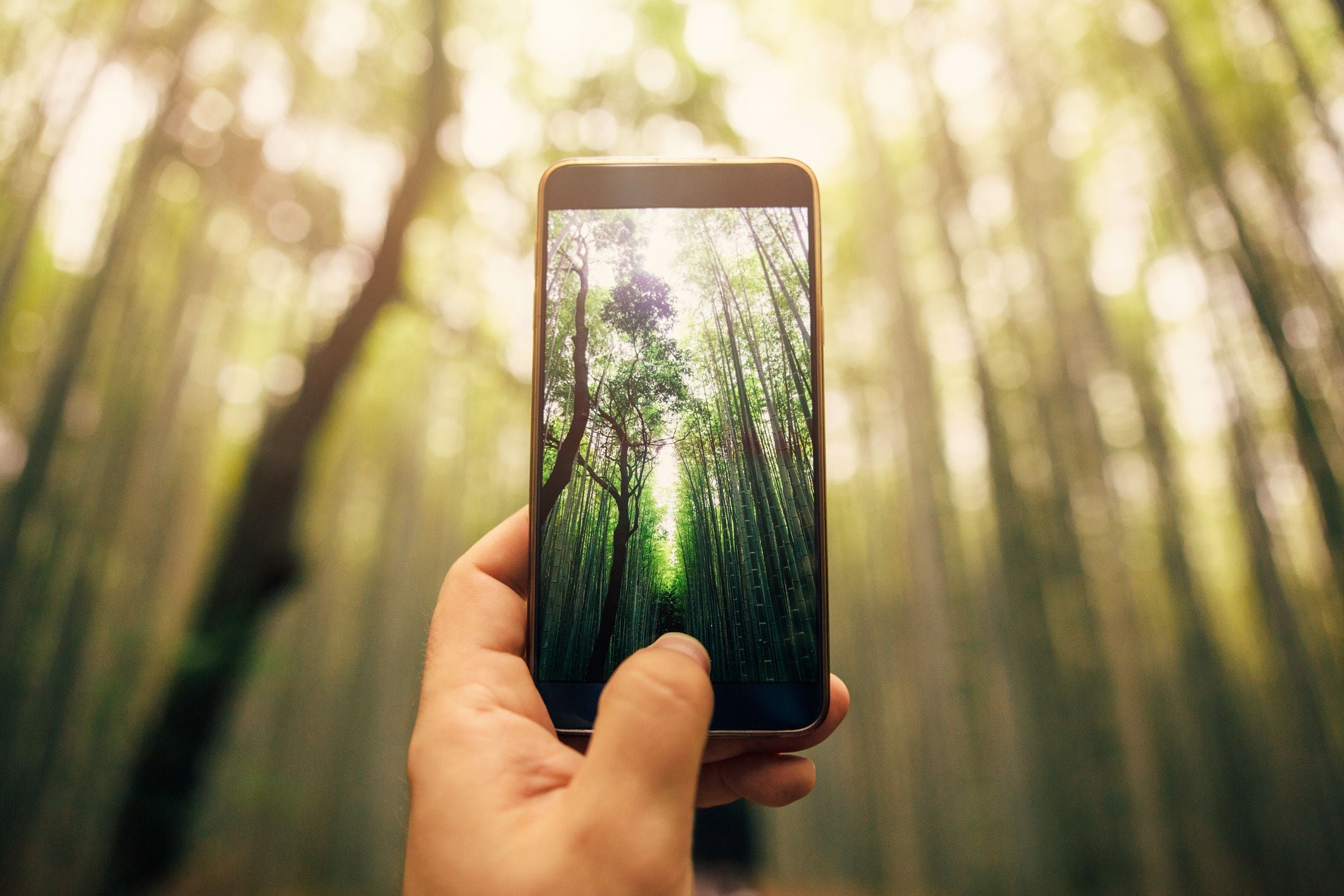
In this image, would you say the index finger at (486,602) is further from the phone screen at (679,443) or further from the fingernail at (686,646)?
the fingernail at (686,646)

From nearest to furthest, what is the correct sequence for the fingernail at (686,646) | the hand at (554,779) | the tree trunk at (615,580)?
the hand at (554,779) → the fingernail at (686,646) → the tree trunk at (615,580)

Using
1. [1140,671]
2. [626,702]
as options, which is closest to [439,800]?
[626,702]

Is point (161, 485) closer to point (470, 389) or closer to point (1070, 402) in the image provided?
point (470, 389)

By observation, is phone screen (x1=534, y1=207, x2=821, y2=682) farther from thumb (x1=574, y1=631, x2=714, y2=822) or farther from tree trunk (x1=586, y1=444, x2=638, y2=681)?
thumb (x1=574, y1=631, x2=714, y2=822)

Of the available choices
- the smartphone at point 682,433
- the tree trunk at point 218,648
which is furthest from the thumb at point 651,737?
the tree trunk at point 218,648

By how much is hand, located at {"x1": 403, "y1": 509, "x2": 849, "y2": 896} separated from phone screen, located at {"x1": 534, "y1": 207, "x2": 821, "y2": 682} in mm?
90

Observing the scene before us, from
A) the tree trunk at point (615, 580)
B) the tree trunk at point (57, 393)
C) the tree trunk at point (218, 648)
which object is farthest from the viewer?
the tree trunk at point (57, 393)

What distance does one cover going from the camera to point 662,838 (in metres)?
0.53

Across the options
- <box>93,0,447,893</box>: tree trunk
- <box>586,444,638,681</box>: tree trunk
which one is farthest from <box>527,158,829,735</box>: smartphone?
<box>93,0,447,893</box>: tree trunk

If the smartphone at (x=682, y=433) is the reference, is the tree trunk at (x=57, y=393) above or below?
above

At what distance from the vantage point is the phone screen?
0.75m

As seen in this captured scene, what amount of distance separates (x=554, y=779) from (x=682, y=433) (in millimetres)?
425

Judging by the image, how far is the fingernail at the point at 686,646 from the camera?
631mm

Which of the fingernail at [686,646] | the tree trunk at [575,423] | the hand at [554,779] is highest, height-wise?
the tree trunk at [575,423]
